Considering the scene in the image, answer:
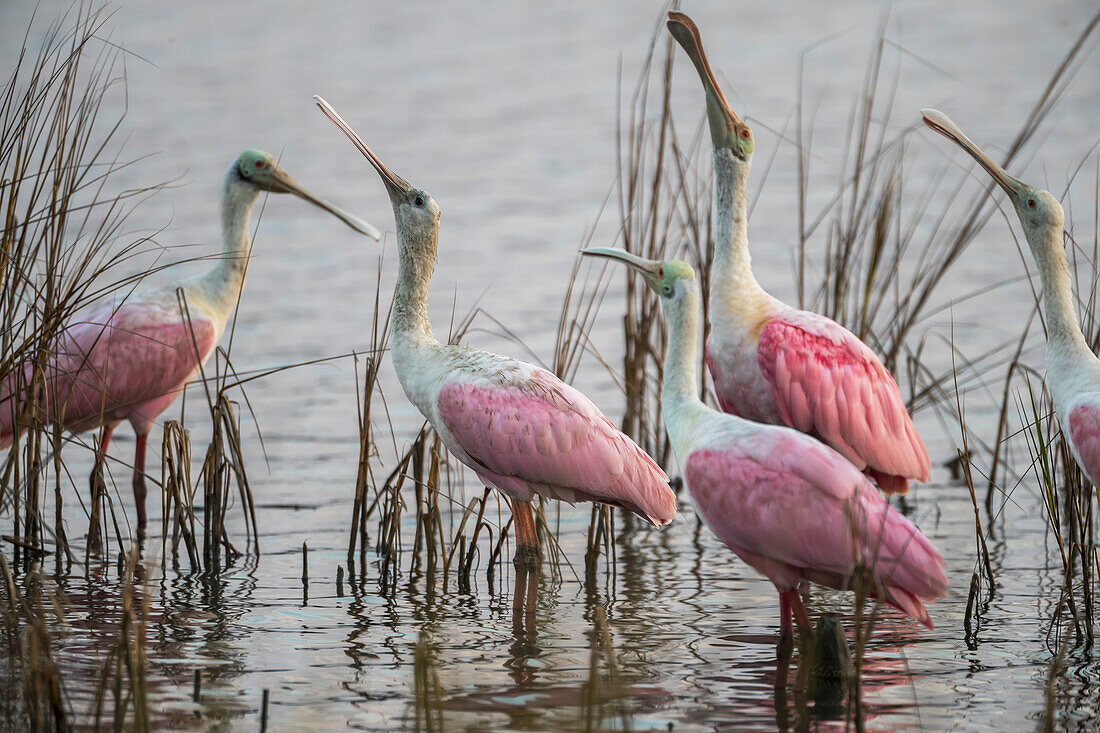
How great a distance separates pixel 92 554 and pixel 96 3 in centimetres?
1462

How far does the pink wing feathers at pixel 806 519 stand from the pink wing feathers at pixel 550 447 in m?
1.16

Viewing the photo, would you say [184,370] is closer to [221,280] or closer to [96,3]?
[221,280]

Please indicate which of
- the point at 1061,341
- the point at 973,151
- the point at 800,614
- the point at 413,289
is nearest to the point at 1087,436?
the point at 1061,341

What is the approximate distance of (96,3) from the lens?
20984 millimetres

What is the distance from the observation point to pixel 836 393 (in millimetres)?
7039

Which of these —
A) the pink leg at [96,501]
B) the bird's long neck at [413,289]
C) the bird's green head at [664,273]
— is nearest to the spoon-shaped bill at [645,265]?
the bird's green head at [664,273]

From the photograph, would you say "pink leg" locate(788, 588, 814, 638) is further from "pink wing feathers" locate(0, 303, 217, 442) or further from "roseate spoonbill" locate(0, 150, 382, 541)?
"pink wing feathers" locate(0, 303, 217, 442)

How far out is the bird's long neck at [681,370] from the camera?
6441mm

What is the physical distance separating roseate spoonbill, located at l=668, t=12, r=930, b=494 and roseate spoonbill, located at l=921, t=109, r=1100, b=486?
2.53ft

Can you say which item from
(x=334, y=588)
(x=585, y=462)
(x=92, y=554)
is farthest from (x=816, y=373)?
(x=92, y=554)

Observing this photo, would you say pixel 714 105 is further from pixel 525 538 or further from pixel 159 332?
pixel 159 332

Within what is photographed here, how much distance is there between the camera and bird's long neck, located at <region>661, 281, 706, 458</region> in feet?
21.1

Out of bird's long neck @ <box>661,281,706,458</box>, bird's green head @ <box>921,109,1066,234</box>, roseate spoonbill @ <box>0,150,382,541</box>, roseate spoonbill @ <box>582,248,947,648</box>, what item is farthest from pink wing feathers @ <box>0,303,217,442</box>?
bird's green head @ <box>921,109,1066,234</box>

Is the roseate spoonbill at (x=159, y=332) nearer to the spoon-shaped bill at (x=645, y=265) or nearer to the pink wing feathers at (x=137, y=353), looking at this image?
the pink wing feathers at (x=137, y=353)
